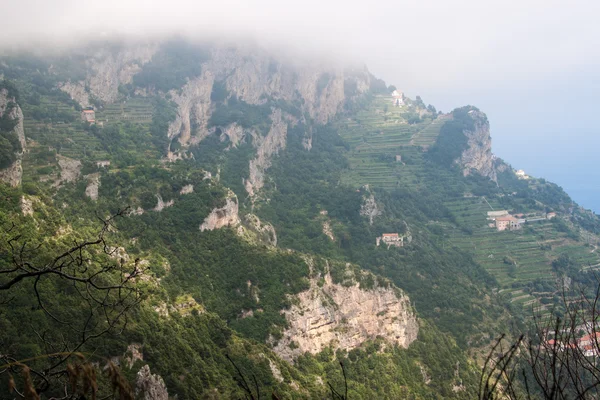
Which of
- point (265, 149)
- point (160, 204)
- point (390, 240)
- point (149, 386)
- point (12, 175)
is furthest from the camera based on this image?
point (265, 149)

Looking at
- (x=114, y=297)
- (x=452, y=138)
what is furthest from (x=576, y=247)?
(x=114, y=297)

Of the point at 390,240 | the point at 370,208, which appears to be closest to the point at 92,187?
the point at 390,240

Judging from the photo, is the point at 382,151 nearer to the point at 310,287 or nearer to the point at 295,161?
the point at 295,161

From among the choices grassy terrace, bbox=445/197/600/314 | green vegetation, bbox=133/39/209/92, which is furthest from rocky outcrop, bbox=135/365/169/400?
green vegetation, bbox=133/39/209/92

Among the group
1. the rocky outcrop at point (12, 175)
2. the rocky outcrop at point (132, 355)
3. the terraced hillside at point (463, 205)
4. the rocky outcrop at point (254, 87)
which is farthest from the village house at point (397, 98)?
the rocky outcrop at point (132, 355)

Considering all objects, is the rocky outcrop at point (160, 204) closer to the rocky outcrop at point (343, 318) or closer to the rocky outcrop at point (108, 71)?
the rocky outcrop at point (343, 318)

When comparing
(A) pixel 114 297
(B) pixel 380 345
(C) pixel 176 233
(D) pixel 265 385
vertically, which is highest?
(A) pixel 114 297

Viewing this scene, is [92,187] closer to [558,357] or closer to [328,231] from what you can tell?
[328,231]
